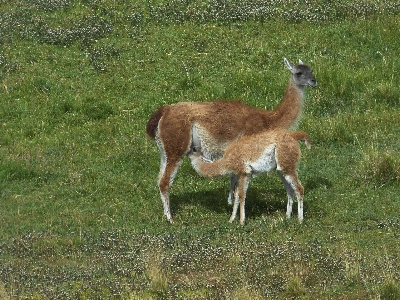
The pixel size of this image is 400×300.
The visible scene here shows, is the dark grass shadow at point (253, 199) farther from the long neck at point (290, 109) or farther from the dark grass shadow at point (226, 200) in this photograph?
the long neck at point (290, 109)

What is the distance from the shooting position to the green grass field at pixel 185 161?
33.8 ft

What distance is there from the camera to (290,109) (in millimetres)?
13594

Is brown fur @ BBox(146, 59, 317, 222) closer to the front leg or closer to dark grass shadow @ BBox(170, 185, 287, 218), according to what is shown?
the front leg

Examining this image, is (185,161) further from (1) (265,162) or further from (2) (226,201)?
(1) (265,162)

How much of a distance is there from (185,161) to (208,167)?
5.55 feet

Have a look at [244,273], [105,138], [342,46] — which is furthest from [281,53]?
[244,273]

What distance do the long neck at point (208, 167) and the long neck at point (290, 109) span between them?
1274mm

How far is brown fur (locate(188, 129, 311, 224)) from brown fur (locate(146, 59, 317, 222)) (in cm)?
46

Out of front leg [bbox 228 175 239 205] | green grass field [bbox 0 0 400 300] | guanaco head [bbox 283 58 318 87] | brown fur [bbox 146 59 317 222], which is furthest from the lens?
guanaco head [bbox 283 58 318 87]

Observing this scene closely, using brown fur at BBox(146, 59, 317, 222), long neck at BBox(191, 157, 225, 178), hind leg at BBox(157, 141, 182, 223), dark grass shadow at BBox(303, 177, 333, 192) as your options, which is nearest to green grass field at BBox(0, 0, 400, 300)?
dark grass shadow at BBox(303, 177, 333, 192)

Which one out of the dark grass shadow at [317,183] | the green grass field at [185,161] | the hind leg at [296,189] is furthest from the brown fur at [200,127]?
the hind leg at [296,189]

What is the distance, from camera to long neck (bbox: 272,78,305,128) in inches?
527

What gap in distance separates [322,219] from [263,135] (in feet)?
4.45

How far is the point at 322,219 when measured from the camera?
12.1m
